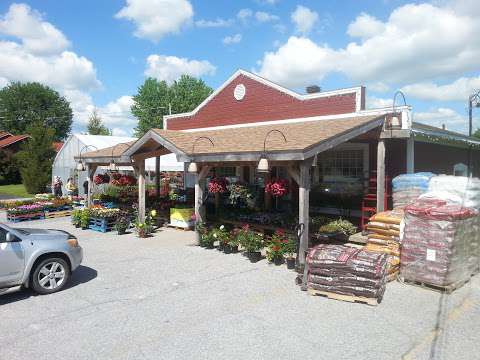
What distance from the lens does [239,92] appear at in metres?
16.8

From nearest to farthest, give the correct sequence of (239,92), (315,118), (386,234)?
1. (386,234)
2. (315,118)
3. (239,92)

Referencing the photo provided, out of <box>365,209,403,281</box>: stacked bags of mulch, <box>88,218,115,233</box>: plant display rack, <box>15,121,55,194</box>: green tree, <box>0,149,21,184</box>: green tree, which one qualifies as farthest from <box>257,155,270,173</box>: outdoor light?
<box>0,149,21,184</box>: green tree

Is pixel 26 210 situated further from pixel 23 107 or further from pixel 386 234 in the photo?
pixel 23 107

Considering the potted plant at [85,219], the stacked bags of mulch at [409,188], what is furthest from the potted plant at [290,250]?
the potted plant at [85,219]

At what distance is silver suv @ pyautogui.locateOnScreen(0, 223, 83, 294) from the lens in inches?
270

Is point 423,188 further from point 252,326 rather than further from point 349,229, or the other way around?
point 252,326

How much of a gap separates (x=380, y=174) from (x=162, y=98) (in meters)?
56.0

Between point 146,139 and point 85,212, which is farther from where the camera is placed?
point 85,212

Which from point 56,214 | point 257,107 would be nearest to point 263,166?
point 257,107

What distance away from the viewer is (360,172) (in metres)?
13.4

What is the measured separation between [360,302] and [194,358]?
3238 mm

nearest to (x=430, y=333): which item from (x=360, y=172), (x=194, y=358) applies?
(x=194, y=358)

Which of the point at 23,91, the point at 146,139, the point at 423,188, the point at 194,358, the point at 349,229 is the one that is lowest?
the point at 194,358

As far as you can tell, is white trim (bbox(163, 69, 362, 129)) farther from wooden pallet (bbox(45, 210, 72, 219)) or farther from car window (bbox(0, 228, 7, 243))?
car window (bbox(0, 228, 7, 243))
